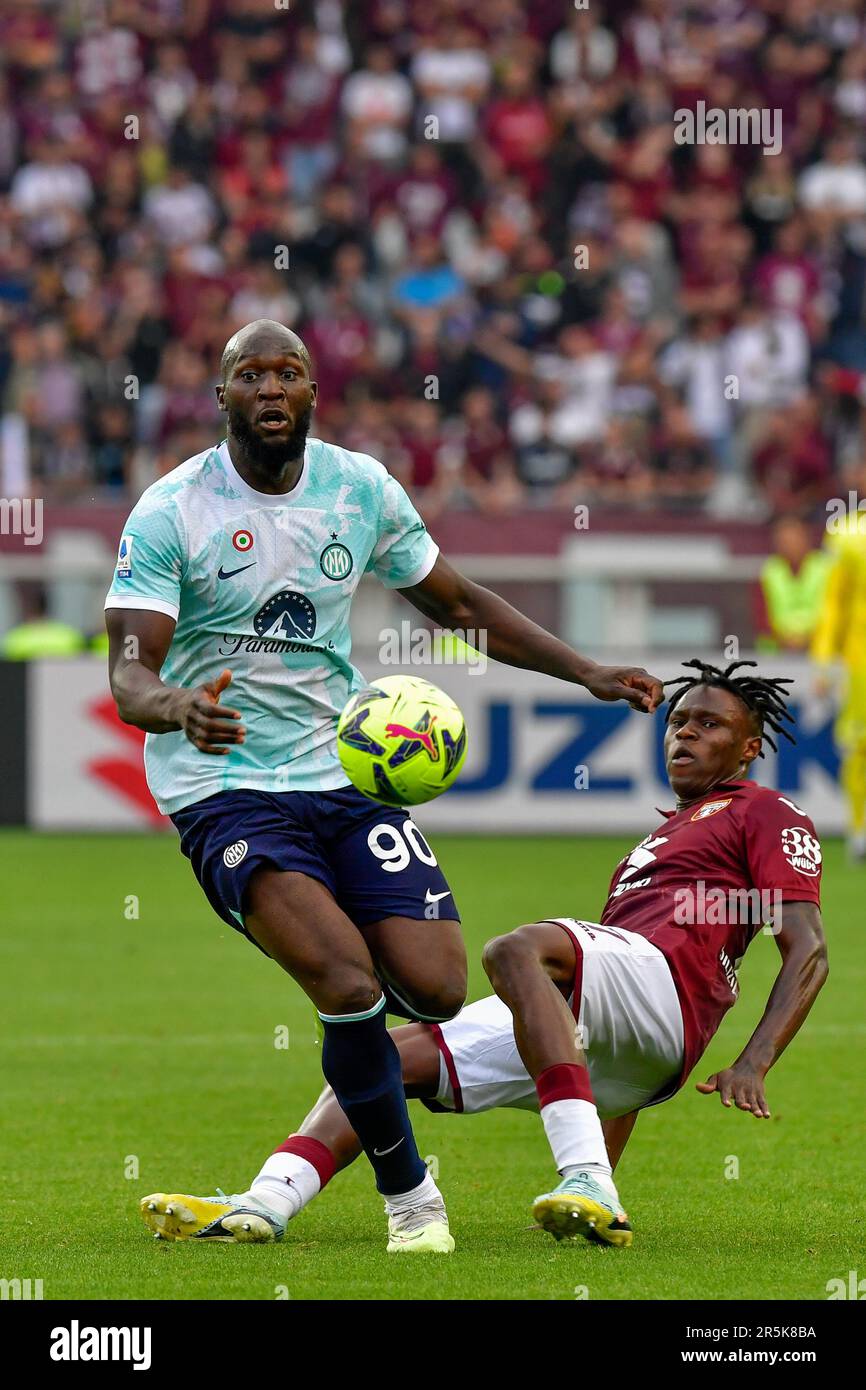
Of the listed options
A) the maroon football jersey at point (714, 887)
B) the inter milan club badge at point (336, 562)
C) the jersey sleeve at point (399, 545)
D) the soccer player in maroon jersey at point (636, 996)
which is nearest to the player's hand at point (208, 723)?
the inter milan club badge at point (336, 562)

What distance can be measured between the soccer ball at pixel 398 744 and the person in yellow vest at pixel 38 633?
12.0m

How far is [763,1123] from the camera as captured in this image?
7.46 meters

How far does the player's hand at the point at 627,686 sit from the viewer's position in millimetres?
5734

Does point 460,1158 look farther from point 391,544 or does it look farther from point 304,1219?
point 391,544

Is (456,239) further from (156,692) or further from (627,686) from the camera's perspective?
(156,692)

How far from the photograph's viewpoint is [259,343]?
5465 mm

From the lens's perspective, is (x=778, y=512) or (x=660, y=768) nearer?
(x=660, y=768)

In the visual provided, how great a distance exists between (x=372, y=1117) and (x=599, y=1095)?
624 mm

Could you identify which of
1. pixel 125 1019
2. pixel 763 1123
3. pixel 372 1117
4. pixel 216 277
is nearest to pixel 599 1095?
pixel 372 1117

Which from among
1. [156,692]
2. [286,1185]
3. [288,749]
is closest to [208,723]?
[156,692]

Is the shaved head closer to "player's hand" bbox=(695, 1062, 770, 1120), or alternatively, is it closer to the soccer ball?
the soccer ball

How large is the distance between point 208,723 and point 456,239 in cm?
1630

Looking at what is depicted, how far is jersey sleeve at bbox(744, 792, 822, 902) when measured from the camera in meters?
5.50

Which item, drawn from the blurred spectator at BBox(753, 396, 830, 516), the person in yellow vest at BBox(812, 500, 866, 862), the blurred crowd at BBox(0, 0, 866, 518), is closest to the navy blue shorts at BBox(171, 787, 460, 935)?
the person in yellow vest at BBox(812, 500, 866, 862)
